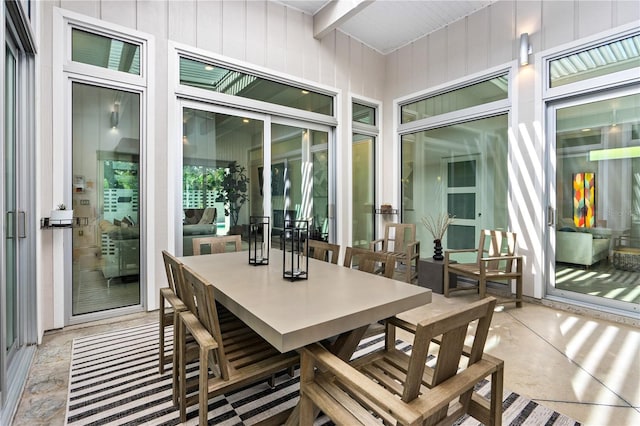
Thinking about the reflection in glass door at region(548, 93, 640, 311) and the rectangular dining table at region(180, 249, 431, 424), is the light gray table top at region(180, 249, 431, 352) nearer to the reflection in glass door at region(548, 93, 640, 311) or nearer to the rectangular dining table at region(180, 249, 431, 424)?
the rectangular dining table at region(180, 249, 431, 424)

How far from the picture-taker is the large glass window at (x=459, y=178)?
4340 mm

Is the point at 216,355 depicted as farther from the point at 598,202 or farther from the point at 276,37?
the point at 276,37

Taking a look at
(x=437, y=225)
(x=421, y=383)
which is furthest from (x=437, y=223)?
(x=421, y=383)

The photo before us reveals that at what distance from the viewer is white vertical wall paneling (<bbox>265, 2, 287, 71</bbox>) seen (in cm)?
430

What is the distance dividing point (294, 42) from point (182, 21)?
1516 mm

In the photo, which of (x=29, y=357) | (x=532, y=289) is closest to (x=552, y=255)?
(x=532, y=289)

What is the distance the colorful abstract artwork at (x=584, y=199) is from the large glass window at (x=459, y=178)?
0.74 meters

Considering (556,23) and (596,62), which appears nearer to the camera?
(596,62)

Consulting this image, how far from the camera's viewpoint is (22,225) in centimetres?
237

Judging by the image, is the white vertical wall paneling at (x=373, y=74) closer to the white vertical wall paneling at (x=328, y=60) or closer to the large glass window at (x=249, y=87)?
the white vertical wall paneling at (x=328, y=60)

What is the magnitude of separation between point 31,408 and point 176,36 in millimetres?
3508

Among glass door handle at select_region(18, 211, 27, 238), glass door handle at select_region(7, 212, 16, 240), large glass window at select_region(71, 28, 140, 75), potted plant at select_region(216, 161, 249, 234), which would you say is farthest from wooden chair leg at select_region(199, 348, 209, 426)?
large glass window at select_region(71, 28, 140, 75)

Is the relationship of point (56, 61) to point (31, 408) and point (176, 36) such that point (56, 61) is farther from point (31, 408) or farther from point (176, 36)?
point (31, 408)

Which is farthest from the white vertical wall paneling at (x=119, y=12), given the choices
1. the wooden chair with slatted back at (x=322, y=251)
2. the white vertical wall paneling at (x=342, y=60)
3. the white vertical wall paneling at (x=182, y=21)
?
the wooden chair with slatted back at (x=322, y=251)
